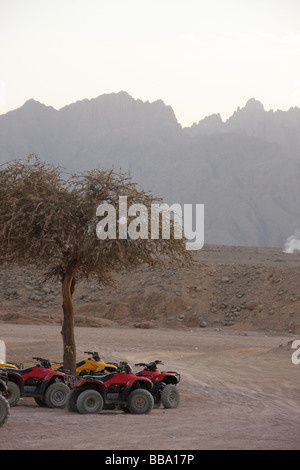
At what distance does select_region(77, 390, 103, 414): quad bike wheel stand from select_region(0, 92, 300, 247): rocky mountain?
375 feet

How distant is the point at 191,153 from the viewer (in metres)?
149

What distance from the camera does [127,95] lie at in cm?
17388

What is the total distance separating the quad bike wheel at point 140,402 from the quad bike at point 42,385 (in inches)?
67.5

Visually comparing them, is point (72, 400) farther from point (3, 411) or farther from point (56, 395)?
point (3, 411)

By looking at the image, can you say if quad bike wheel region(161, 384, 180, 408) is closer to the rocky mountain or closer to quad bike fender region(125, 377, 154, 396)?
quad bike fender region(125, 377, 154, 396)

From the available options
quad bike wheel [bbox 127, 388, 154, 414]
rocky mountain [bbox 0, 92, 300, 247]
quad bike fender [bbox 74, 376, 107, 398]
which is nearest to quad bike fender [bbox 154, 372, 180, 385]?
quad bike wheel [bbox 127, 388, 154, 414]

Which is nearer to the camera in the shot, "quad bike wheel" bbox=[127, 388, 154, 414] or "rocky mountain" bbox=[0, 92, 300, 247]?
"quad bike wheel" bbox=[127, 388, 154, 414]

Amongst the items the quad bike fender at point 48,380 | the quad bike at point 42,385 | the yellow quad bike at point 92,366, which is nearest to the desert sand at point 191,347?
the quad bike at point 42,385

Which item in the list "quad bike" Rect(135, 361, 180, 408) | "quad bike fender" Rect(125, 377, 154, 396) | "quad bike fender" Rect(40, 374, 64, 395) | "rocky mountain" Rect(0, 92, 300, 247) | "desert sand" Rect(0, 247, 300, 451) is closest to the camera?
"desert sand" Rect(0, 247, 300, 451)

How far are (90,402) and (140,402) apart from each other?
1039mm

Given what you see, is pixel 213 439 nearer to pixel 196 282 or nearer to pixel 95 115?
pixel 196 282

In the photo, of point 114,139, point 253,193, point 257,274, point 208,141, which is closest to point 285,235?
point 253,193

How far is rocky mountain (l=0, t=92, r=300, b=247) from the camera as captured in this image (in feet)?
440

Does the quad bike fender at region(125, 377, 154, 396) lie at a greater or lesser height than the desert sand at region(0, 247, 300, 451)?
greater
